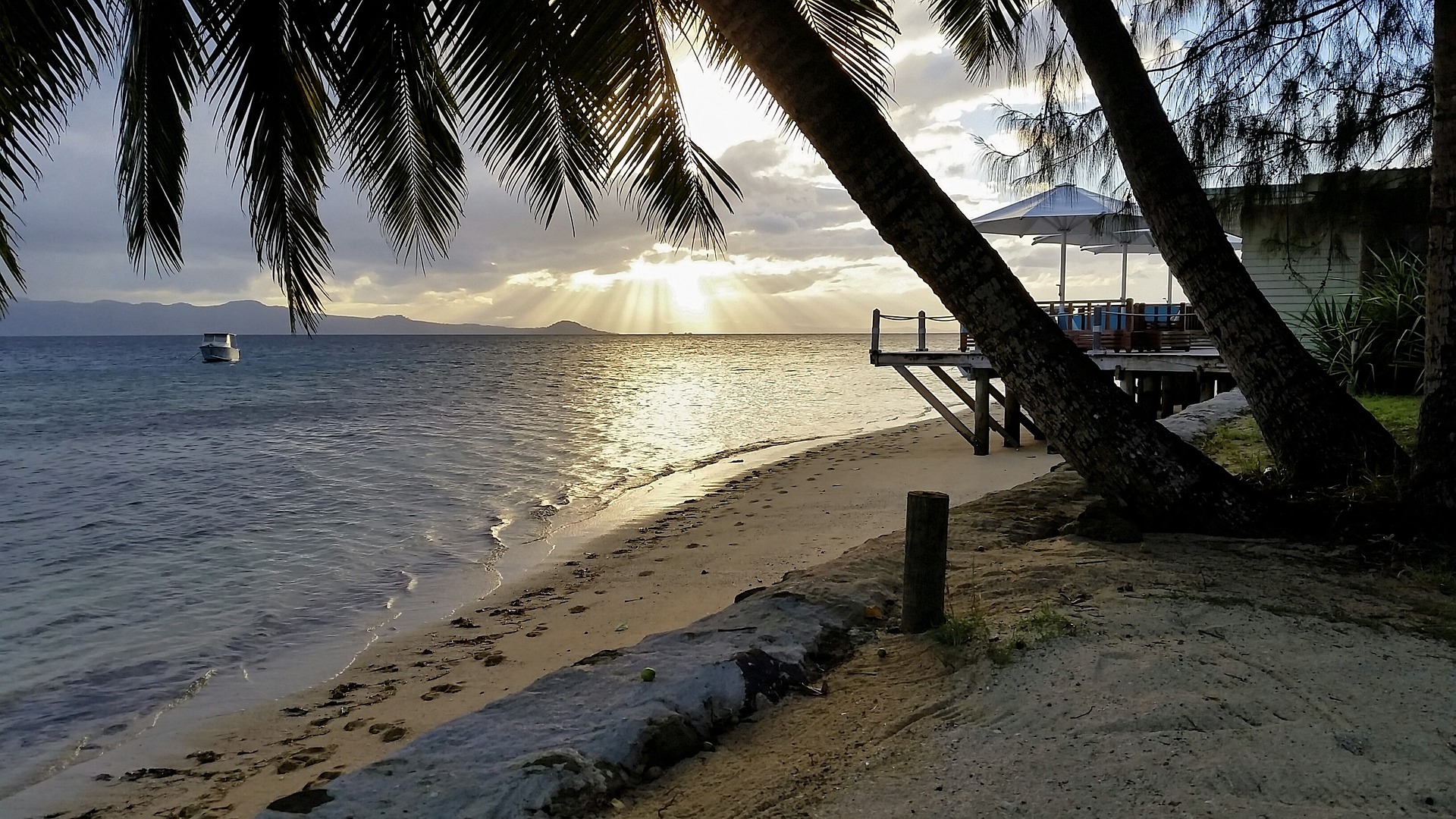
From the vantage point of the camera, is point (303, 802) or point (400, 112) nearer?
point (303, 802)

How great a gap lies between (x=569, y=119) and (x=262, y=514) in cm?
856

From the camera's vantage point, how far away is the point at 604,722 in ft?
9.43

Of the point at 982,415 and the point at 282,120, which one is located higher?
the point at 282,120

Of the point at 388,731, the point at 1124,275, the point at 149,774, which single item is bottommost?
the point at 149,774

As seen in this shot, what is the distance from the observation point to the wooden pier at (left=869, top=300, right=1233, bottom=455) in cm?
1344

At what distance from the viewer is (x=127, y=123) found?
189 inches

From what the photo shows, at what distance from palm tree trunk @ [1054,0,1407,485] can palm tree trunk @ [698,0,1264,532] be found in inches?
26.5

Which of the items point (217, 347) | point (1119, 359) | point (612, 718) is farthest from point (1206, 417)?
point (217, 347)

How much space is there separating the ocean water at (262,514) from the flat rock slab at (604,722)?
331 cm

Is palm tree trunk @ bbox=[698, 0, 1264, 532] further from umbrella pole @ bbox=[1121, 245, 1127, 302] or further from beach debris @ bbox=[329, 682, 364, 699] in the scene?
umbrella pole @ bbox=[1121, 245, 1127, 302]

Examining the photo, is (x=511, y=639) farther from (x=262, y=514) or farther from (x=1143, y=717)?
(x=262, y=514)

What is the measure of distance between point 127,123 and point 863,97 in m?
4.05

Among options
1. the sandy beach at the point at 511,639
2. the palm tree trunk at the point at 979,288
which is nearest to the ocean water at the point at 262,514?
the sandy beach at the point at 511,639

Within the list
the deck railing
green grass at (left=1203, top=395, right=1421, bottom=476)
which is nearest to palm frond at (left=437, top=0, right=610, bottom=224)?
green grass at (left=1203, top=395, right=1421, bottom=476)
